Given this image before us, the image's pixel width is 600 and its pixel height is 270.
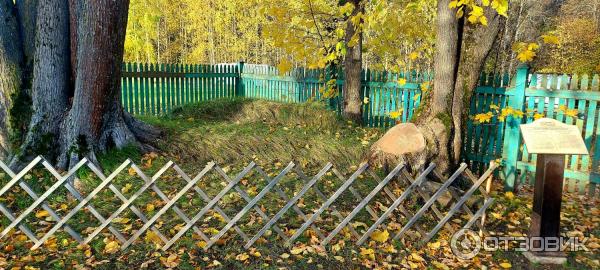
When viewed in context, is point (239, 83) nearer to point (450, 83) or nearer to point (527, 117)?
point (450, 83)

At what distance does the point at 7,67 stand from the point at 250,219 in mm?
4247

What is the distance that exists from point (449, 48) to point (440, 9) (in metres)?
0.55

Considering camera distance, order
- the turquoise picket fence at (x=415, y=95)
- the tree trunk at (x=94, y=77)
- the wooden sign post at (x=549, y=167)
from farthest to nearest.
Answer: the turquoise picket fence at (x=415, y=95)
the tree trunk at (x=94, y=77)
the wooden sign post at (x=549, y=167)

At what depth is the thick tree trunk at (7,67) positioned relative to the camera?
236 inches

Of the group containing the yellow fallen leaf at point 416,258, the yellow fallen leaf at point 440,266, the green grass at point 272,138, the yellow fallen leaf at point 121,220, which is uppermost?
the green grass at point 272,138

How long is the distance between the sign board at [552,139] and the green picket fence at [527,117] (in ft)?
6.86

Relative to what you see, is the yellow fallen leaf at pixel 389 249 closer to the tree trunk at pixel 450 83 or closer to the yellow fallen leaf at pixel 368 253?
the yellow fallen leaf at pixel 368 253

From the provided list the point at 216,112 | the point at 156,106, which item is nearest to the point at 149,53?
the point at 156,106

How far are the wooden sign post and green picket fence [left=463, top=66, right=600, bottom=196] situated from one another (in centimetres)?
212

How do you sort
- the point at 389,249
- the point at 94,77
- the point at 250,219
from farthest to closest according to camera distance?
1. the point at 94,77
2. the point at 250,219
3. the point at 389,249

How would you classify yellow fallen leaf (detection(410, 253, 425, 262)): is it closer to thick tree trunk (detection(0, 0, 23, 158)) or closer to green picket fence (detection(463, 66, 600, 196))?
green picket fence (detection(463, 66, 600, 196))

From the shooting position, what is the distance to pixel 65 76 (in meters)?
6.02

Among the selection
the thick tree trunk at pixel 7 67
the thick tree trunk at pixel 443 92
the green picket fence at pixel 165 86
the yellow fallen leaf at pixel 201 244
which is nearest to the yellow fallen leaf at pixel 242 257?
the yellow fallen leaf at pixel 201 244

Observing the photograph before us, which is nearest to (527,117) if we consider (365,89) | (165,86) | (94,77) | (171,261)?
(365,89)
